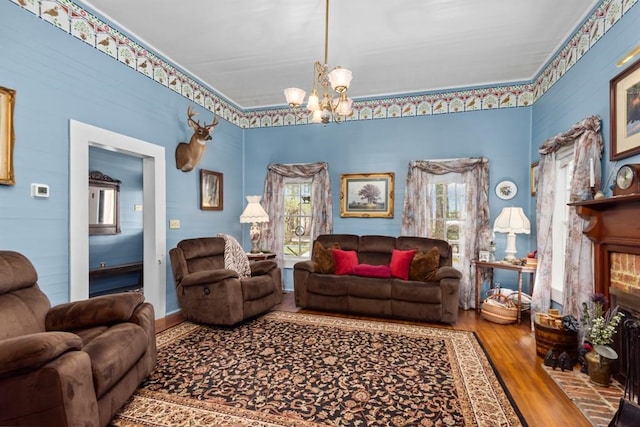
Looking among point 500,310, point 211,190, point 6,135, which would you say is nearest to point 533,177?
point 500,310

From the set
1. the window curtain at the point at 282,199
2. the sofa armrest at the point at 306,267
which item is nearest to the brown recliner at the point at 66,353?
the sofa armrest at the point at 306,267

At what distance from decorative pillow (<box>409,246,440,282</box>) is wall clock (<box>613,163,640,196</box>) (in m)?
1.84

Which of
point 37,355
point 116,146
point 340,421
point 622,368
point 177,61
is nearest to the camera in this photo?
point 37,355

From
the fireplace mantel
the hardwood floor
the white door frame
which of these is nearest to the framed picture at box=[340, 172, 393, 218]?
the hardwood floor

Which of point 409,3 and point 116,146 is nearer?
point 409,3

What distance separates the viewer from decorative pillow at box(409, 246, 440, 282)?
3848 millimetres

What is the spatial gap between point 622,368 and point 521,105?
339 centimetres

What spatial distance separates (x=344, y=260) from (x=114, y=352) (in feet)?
9.45

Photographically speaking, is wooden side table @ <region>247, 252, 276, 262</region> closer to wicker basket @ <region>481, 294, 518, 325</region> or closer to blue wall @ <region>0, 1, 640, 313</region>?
blue wall @ <region>0, 1, 640, 313</region>

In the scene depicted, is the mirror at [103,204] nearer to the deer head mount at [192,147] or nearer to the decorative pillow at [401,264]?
the deer head mount at [192,147]

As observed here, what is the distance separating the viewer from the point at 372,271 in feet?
13.3

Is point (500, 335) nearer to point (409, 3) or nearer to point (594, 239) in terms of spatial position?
point (594, 239)

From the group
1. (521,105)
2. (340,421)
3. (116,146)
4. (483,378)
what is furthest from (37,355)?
(521,105)

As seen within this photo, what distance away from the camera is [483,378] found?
2.39 meters
